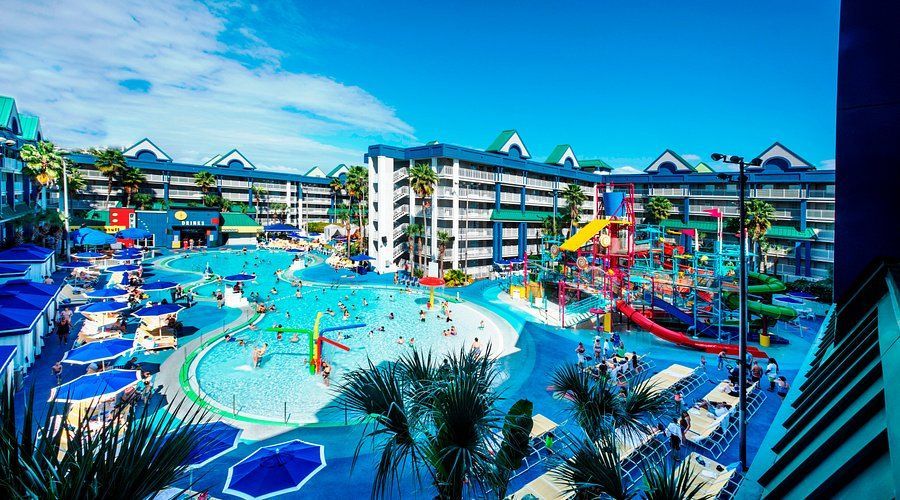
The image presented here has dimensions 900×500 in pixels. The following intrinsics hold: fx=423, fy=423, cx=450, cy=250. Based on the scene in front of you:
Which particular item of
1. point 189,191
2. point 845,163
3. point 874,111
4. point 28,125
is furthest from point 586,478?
point 189,191

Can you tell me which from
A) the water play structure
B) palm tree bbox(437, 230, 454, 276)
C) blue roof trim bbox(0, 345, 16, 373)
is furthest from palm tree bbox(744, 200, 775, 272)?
blue roof trim bbox(0, 345, 16, 373)

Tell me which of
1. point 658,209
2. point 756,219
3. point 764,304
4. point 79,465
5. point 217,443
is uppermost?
point 658,209

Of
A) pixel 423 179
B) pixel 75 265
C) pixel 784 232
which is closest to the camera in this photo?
pixel 423 179

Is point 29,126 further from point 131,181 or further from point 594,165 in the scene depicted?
point 594,165

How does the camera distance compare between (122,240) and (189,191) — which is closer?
(122,240)

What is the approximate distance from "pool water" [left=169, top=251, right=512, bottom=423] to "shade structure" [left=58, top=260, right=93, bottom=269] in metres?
18.5

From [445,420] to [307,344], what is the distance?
82.8 feet

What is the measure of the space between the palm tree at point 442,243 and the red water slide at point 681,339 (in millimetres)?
23657

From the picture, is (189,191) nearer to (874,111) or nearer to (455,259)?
(455,259)

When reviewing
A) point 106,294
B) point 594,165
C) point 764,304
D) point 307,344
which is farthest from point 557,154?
point 106,294

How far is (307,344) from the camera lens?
97.3 feet

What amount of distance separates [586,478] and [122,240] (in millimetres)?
82578

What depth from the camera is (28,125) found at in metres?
56.0

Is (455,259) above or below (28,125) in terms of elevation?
below
